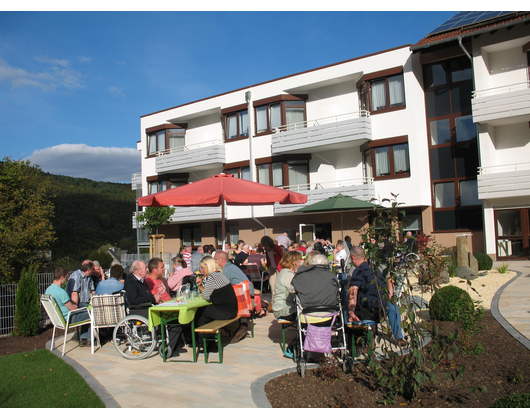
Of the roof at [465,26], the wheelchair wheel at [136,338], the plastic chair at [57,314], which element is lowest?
the wheelchair wheel at [136,338]

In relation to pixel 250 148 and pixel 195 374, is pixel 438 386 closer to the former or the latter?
pixel 195 374

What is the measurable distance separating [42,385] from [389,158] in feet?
59.6

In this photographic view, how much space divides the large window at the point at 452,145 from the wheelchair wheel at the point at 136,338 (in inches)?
643

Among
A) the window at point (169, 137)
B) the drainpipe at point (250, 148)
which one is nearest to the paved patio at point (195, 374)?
the drainpipe at point (250, 148)

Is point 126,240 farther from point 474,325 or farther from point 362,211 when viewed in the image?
point 474,325

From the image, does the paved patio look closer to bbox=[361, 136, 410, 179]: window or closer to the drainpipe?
bbox=[361, 136, 410, 179]: window

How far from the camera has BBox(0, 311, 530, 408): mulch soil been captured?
14.5 feet

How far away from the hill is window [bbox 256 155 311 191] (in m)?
23.3

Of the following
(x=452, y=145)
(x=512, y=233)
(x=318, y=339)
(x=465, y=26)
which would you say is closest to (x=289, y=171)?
(x=452, y=145)

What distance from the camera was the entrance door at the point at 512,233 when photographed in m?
17.7

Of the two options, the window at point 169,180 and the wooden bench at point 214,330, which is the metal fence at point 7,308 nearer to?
the wooden bench at point 214,330

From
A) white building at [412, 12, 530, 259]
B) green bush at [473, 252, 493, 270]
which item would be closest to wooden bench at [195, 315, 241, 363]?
green bush at [473, 252, 493, 270]

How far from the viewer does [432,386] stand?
4.75m

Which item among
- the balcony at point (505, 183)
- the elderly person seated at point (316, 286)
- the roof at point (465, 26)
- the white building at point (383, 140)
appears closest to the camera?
the elderly person seated at point (316, 286)
